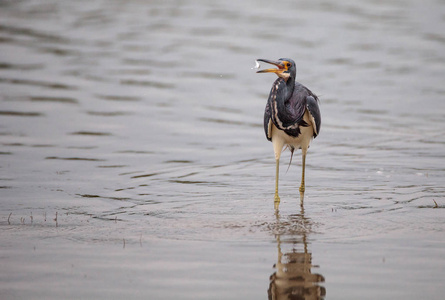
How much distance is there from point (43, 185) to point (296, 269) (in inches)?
176

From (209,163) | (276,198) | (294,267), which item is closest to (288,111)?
(276,198)

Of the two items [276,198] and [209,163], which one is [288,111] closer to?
[276,198]

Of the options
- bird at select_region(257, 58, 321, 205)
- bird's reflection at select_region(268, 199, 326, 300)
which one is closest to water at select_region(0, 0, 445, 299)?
bird's reflection at select_region(268, 199, 326, 300)

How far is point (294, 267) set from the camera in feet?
21.6

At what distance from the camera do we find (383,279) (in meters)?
6.23

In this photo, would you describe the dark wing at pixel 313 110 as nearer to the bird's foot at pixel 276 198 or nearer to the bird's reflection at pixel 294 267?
the bird's foot at pixel 276 198

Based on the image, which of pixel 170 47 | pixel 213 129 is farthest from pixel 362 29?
pixel 213 129

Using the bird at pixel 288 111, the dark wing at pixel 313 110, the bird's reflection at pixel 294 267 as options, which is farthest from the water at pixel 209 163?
the dark wing at pixel 313 110

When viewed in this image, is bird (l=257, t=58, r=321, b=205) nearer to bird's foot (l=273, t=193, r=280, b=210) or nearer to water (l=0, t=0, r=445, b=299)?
bird's foot (l=273, t=193, r=280, b=210)

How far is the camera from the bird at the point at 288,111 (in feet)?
30.1

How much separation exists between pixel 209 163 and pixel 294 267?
4979 mm

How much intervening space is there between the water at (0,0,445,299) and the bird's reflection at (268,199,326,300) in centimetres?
2

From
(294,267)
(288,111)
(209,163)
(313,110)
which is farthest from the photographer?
(209,163)

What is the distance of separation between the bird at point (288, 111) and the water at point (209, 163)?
0.67 m
